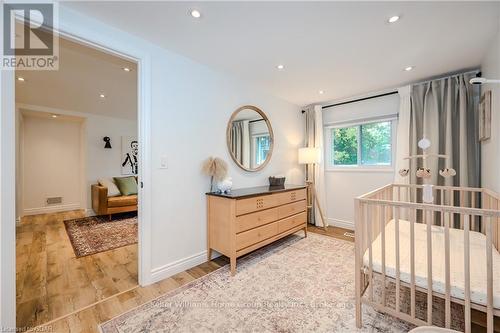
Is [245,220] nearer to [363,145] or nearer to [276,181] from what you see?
[276,181]

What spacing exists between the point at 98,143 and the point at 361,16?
5.42 m

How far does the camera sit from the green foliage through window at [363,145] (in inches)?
130

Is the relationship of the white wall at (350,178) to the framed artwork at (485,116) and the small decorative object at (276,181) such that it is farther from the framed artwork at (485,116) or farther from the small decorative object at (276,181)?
the small decorative object at (276,181)

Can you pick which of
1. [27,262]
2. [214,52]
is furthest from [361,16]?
[27,262]

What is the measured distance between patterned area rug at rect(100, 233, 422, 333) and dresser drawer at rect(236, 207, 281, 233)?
0.45m

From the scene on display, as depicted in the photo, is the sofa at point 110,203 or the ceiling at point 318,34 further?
the sofa at point 110,203

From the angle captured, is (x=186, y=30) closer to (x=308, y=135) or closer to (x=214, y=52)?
(x=214, y=52)

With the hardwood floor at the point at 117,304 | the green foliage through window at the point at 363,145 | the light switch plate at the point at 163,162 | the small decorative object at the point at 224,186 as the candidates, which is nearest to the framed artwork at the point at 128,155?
the hardwood floor at the point at 117,304

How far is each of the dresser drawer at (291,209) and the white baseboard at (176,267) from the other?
1052mm

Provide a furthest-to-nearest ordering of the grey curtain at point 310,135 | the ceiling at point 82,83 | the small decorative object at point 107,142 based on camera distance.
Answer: the small decorative object at point 107,142, the grey curtain at point 310,135, the ceiling at point 82,83

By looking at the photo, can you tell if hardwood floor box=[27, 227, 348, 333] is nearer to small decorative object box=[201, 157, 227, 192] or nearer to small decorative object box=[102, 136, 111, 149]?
small decorative object box=[201, 157, 227, 192]

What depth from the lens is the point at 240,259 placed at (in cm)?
249

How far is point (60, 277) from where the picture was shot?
2084 millimetres

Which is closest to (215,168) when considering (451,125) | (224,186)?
(224,186)
